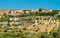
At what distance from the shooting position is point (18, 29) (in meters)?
49.2

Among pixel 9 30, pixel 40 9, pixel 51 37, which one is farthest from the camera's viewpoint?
pixel 40 9

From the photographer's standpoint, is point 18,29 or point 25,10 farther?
point 25,10

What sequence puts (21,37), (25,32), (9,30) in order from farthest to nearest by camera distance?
(9,30)
(25,32)
(21,37)

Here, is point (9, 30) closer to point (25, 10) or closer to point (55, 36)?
point (55, 36)

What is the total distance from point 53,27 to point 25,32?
13.0 ft

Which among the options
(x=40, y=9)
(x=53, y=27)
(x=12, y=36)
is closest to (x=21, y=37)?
(x=12, y=36)

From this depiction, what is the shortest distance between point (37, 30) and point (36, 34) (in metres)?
2.87

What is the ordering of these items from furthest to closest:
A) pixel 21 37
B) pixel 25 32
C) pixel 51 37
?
pixel 25 32, pixel 21 37, pixel 51 37

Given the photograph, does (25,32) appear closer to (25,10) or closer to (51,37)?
(51,37)

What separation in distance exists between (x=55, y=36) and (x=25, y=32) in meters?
7.32

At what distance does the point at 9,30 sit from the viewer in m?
48.7

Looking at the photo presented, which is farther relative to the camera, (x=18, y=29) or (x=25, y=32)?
(x=18, y=29)

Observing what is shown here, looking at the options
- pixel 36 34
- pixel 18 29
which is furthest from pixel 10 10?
pixel 36 34

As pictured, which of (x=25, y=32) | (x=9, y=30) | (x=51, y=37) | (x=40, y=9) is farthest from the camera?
(x=40, y=9)
